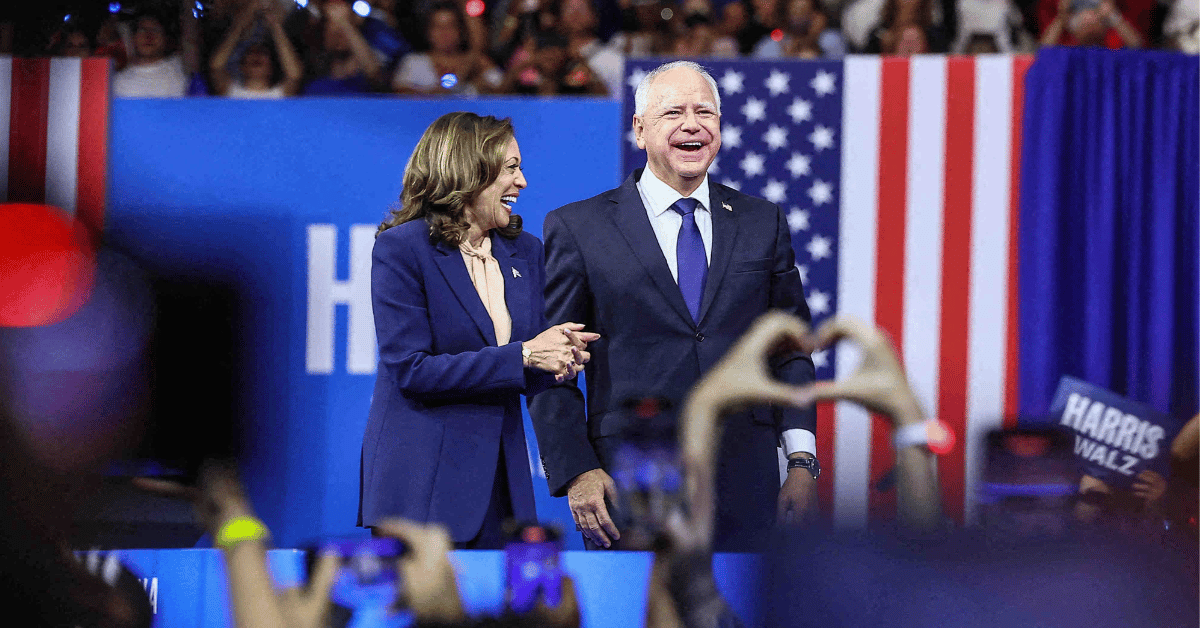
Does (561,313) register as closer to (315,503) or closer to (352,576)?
(352,576)

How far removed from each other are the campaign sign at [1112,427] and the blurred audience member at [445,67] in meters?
1.98

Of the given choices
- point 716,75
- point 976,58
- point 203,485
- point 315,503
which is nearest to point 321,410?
point 315,503

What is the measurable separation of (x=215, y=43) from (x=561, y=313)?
2.25m

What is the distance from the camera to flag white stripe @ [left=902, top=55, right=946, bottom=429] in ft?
11.1

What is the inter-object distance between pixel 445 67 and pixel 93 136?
43.1 inches

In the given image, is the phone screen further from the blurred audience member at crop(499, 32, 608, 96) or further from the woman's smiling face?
the blurred audience member at crop(499, 32, 608, 96)

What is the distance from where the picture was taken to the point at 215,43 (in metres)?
3.63

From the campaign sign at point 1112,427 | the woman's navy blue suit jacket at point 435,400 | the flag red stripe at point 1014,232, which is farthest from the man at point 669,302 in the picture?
the flag red stripe at point 1014,232

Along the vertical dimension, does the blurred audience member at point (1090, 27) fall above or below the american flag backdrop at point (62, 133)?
above

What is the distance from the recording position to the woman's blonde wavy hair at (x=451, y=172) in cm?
185

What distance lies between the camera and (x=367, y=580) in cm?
107

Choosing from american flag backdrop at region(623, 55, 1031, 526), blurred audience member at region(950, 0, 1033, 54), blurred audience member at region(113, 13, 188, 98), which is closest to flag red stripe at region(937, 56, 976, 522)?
american flag backdrop at region(623, 55, 1031, 526)

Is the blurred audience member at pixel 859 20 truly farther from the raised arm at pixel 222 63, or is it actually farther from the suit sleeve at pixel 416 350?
the suit sleeve at pixel 416 350

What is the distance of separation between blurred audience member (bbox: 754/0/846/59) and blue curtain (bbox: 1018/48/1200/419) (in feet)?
2.56
